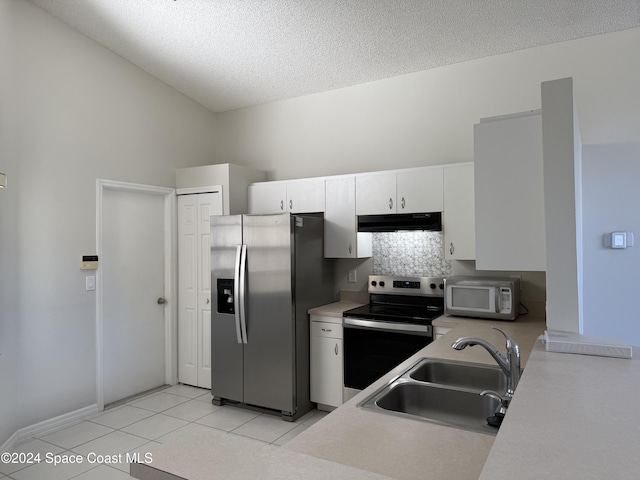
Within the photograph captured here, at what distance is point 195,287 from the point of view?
458 centimetres

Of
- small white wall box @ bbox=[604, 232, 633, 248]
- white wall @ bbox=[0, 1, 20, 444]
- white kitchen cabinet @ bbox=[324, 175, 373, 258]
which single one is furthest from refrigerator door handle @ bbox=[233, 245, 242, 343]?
small white wall box @ bbox=[604, 232, 633, 248]

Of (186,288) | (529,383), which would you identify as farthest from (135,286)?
(529,383)

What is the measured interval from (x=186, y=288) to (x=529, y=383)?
3922 mm

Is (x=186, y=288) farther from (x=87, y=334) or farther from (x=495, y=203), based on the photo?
(x=495, y=203)

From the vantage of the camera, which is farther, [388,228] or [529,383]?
[388,228]

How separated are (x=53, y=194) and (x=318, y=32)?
261 centimetres

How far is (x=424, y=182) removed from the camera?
3.61 metres

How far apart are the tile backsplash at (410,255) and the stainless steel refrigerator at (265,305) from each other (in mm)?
572

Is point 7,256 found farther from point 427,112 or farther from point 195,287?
point 427,112

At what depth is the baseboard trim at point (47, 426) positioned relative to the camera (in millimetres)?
3228

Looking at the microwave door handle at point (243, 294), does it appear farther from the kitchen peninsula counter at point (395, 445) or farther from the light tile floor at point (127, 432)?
the kitchen peninsula counter at point (395, 445)

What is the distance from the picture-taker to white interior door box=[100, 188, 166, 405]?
162 inches

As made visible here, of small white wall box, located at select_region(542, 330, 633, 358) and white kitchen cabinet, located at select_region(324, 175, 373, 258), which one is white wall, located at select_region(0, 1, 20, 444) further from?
small white wall box, located at select_region(542, 330, 633, 358)

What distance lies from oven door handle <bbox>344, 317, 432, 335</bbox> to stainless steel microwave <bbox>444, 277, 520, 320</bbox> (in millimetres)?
342
